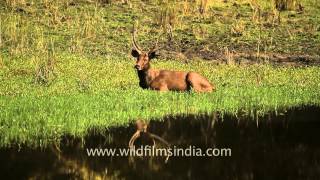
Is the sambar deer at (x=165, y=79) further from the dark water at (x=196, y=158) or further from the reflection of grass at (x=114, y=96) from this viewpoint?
the dark water at (x=196, y=158)

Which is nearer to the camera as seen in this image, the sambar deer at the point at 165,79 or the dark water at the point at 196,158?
the dark water at the point at 196,158

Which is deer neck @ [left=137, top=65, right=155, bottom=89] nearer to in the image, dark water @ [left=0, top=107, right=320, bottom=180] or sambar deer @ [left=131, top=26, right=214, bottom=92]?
sambar deer @ [left=131, top=26, right=214, bottom=92]

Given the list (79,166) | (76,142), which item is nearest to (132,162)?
(79,166)

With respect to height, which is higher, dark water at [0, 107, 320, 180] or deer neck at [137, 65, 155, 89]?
deer neck at [137, 65, 155, 89]

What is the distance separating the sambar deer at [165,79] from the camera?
33.9 ft

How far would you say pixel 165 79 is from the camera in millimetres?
10602

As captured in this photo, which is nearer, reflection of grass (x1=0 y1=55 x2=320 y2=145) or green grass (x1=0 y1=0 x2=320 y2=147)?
reflection of grass (x1=0 y1=55 x2=320 y2=145)

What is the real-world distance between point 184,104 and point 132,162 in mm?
2857

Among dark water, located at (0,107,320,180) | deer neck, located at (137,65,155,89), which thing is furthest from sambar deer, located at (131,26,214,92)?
dark water, located at (0,107,320,180)

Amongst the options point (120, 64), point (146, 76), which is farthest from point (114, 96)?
point (120, 64)

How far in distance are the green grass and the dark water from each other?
0.40m

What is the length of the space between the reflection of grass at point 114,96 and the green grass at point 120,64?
2 cm

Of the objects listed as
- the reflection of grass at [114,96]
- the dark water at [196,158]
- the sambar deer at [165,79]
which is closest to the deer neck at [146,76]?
the sambar deer at [165,79]

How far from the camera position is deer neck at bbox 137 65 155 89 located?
10.7m
